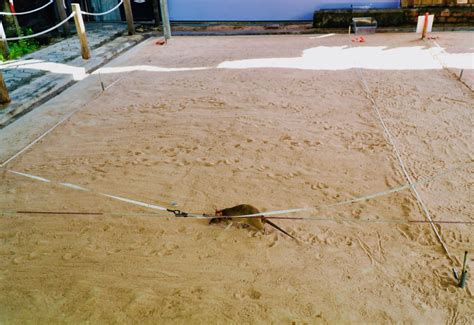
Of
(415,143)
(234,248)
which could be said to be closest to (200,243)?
(234,248)

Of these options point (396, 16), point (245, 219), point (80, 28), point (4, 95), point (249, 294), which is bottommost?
point (249, 294)

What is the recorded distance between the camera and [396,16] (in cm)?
1105

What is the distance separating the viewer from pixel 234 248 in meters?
3.44

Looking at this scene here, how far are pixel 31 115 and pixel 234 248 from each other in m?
4.64

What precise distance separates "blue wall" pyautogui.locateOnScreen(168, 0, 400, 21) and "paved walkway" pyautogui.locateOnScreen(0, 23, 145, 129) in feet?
5.93

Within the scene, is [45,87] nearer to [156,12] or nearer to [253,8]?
[156,12]

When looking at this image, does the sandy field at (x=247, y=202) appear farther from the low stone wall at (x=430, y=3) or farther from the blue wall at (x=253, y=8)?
the blue wall at (x=253, y=8)

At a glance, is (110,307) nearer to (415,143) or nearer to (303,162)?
(303,162)

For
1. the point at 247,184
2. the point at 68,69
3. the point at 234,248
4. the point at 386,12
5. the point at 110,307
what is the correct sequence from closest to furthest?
the point at 110,307
the point at 234,248
the point at 247,184
the point at 68,69
the point at 386,12

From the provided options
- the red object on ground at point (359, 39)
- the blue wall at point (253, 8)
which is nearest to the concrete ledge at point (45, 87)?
the blue wall at point (253, 8)

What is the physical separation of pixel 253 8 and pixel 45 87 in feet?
22.8

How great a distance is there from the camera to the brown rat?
3.57 m

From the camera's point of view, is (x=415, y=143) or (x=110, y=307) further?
(x=415, y=143)

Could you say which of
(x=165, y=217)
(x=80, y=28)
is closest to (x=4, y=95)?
(x=80, y=28)
